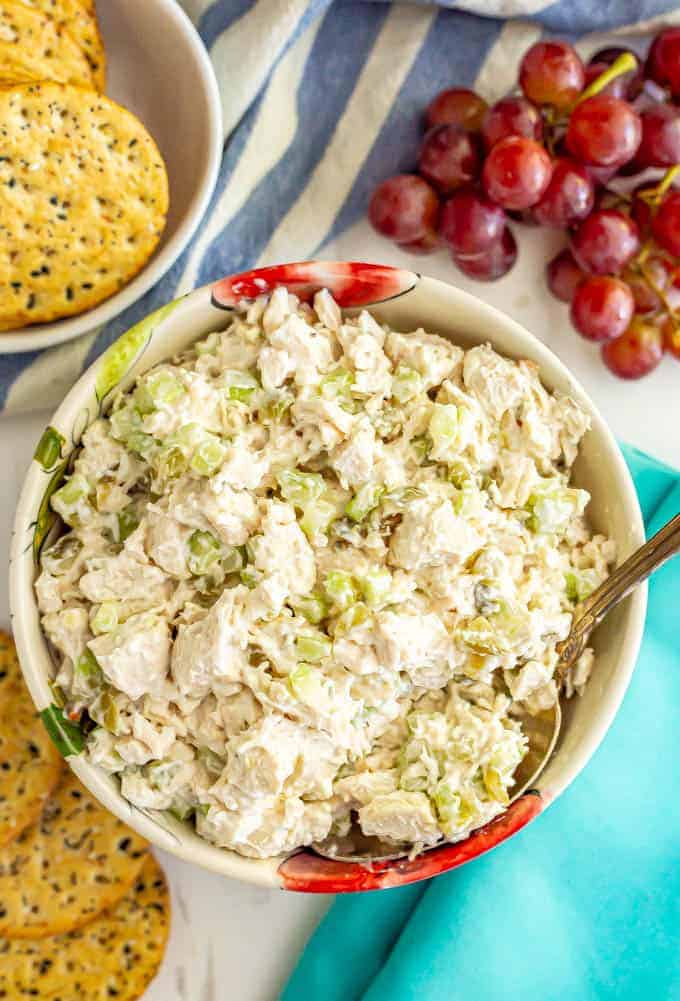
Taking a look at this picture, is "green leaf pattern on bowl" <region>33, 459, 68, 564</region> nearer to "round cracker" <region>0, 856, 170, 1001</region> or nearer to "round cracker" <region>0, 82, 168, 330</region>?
"round cracker" <region>0, 82, 168, 330</region>

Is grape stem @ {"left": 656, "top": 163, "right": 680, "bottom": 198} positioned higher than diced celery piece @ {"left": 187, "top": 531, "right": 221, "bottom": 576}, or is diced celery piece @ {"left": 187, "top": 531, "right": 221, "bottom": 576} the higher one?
grape stem @ {"left": 656, "top": 163, "right": 680, "bottom": 198}

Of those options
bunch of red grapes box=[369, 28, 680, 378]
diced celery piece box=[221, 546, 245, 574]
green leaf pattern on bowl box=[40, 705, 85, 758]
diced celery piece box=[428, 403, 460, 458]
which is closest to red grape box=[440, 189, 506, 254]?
bunch of red grapes box=[369, 28, 680, 378]

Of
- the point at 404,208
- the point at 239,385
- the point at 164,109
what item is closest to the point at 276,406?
the point at 239,385

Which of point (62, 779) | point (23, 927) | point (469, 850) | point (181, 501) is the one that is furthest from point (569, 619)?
point (23, 927)

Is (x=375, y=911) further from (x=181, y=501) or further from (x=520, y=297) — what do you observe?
(x=520, y=297)

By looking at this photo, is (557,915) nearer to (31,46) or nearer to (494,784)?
(494,784)

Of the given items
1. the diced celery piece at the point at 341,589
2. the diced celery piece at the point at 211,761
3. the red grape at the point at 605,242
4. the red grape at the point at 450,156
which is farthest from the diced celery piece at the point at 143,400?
the red grape at the point at 605,242
